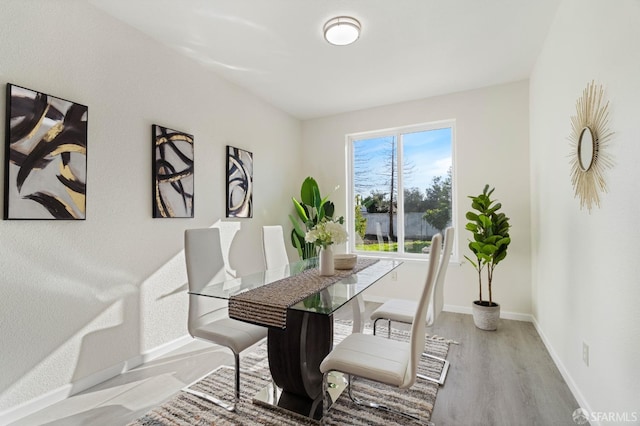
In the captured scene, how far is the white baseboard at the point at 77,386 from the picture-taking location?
5.95 feet

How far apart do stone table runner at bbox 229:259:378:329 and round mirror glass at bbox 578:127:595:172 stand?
1674 millimetres

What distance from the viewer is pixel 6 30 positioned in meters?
1.81

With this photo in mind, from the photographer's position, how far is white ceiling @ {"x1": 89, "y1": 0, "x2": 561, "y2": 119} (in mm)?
2234

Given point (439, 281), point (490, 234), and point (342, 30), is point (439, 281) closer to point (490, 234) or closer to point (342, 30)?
point (490, 234)

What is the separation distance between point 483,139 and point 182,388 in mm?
3940

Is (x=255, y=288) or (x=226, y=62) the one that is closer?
(x=255, y=288)

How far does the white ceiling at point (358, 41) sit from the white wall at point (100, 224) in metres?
0.33

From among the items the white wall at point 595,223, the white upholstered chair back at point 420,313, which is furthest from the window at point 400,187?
the white upholstered chair back at point 420,313

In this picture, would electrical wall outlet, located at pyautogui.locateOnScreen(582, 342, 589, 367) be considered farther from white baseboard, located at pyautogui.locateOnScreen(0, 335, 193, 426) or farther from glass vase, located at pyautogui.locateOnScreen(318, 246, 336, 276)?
white baseboard, located at pyautogui.locateOnScreen(0, 335, 193, 426)

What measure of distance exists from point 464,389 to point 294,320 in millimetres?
1297

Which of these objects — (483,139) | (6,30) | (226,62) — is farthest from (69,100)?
(483,139)

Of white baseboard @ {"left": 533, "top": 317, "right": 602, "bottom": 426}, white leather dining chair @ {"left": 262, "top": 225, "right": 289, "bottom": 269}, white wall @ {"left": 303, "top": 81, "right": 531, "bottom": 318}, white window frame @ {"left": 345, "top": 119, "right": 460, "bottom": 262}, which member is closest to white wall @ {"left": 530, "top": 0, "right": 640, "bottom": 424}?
white baseboard @ {"left": 533, "top": 317, "right": 602, "bottom": 426}

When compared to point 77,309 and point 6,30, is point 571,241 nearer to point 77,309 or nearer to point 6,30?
point 77,309

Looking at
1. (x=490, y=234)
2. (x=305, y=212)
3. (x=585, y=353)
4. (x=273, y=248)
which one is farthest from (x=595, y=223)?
(x=305, y=212)
